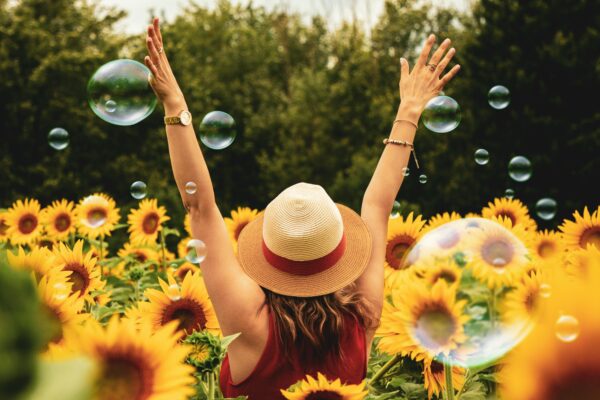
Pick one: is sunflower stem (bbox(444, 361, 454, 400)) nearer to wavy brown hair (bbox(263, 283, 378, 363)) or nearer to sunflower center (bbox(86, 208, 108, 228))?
wavy brown hair (bbox(263, 283, 378, 363))

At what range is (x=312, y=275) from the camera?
84.8 inches

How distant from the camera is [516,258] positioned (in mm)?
1873

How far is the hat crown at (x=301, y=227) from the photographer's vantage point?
209 cm

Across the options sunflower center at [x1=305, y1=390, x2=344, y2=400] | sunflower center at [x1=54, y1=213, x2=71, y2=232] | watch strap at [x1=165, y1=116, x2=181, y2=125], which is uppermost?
sunflower center at [x1=54, y1=213, x2=71, y2=232]

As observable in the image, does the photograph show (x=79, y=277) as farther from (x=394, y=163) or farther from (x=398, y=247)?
(x=398, y=247)

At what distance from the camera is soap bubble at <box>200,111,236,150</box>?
416cm

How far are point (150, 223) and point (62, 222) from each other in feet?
2.08

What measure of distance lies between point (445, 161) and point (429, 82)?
1420 cm

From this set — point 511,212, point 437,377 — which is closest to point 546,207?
point 511,212

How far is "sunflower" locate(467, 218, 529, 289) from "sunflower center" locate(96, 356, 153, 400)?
1.14 meters

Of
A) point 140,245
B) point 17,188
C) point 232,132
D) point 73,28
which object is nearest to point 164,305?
point 232,132

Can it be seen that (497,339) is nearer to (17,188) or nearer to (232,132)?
(232,132)

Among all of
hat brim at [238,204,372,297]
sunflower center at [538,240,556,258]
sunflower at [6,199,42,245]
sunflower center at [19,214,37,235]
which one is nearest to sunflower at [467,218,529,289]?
hat brim at [238,204,372,297]

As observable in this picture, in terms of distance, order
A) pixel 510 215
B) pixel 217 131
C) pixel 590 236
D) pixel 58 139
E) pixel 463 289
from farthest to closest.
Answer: pixel 58 139
pixel 510 215
pixel 217 131
pixel 590 236
pixel 463 289
